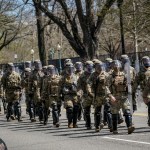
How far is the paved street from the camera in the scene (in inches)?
444

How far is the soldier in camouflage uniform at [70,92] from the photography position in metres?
14.8

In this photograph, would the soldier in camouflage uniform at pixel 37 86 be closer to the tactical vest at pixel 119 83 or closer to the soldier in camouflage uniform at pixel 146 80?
the tactical vest at pixel 119 83

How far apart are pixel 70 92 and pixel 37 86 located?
8.07 ft

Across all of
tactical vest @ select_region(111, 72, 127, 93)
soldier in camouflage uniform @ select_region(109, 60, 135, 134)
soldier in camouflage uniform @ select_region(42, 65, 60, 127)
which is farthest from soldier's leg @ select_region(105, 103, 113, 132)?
soldier in camouflage uniform @ select_region(42, 65, 60, 127)

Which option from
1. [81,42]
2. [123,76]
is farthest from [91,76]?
[81,42]

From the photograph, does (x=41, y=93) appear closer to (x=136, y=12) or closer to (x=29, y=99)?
(x=29, y=99)

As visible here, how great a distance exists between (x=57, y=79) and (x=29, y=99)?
2.53 metres

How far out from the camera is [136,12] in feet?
74.8

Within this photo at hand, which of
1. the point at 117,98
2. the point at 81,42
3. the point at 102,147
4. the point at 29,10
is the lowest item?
the point at 102,147

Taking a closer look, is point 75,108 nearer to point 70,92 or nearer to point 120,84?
Result: point 70,92

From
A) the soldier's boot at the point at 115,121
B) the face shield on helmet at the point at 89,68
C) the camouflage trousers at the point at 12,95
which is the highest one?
the face shield on helmet at the point at 89,68

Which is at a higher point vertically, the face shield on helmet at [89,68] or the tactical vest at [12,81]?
the face shield on helmet at [89,68]

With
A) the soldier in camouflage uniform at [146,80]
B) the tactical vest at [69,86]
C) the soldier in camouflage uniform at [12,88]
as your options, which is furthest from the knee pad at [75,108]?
the soldier in camouflage uniform at [12,88]

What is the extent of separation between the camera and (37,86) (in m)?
17.1
